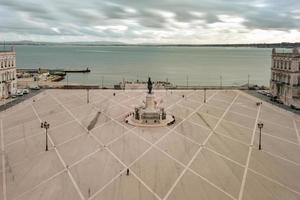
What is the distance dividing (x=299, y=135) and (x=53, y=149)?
88.9ft

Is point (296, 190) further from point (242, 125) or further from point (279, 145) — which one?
point (242, 125)

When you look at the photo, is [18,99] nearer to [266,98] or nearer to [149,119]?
[149,119]

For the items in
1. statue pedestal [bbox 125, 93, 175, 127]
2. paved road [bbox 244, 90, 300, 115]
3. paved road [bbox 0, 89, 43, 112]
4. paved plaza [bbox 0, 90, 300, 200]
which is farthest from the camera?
paved road [bbox 0, 89, 43, 112]

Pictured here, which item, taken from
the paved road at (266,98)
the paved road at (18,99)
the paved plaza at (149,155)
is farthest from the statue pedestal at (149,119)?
the paved road at (18,99)

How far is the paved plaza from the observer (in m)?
24.1

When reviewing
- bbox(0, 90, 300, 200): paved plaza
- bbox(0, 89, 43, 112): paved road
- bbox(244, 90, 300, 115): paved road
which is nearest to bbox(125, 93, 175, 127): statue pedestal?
bbox(0, 90, 300, 200): paved plaza

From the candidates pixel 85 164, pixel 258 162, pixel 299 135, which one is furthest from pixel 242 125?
pixel 85 164

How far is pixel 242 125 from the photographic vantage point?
4219 cm

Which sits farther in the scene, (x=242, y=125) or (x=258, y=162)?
(x=242, y=125)

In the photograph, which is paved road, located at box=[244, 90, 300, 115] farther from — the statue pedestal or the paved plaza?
the statue pedestal

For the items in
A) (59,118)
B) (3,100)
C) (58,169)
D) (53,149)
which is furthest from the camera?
(3,100)

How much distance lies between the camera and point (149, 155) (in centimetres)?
3116

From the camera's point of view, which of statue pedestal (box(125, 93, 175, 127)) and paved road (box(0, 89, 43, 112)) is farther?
paved road (box(0, 89, 43, 112))

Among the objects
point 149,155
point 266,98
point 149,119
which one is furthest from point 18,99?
point 266,98
